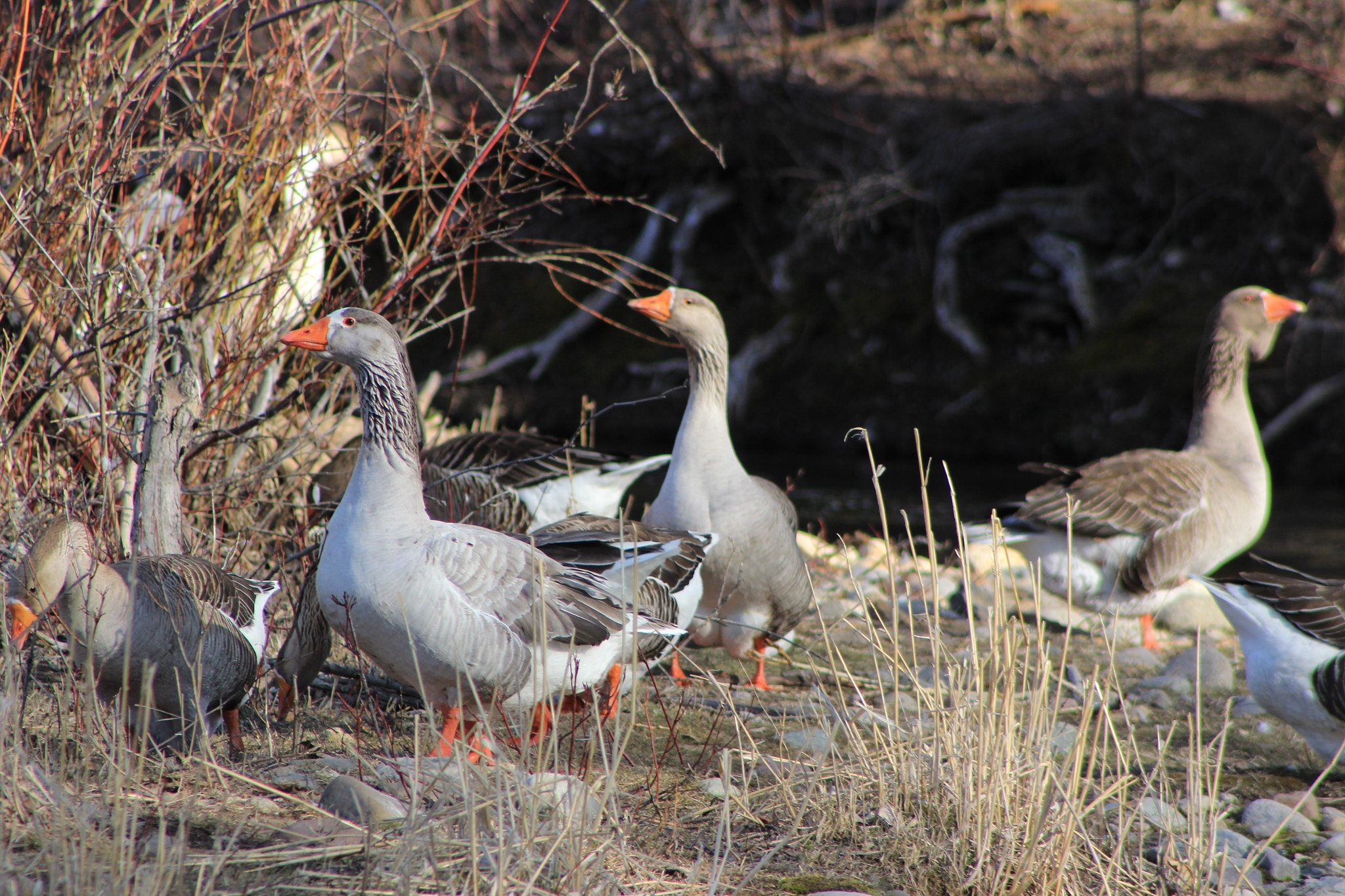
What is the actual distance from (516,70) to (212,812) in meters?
14.7

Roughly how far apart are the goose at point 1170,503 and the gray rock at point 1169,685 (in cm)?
90

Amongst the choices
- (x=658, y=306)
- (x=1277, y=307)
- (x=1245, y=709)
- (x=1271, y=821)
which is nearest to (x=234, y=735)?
(x=658, y=306)

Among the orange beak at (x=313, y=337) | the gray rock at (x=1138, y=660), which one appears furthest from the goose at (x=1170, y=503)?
the orange beak at (x=313, y=337)

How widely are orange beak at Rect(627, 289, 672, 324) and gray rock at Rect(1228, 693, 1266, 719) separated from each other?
119 inches

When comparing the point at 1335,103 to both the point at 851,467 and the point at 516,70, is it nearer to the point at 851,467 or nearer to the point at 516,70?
the point at 851,467

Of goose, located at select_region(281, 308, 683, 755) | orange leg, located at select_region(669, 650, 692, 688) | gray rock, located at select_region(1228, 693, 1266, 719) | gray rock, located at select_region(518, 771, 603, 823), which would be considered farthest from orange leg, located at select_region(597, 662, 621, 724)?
gray rock, located at select_region(1228, 693, 1266, 719)

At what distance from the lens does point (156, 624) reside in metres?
3.38

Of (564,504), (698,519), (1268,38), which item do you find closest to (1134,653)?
(698,519)

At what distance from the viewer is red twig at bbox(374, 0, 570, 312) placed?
3.89 meters

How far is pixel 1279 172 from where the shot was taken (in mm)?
13281

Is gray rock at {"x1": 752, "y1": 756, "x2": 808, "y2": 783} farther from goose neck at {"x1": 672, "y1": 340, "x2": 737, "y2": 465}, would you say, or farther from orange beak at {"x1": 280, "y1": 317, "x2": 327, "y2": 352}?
orange beak at {"x1": 280, "y1": 317, "x2": 327, "y2": 352}

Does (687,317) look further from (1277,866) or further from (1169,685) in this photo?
(1277,866)

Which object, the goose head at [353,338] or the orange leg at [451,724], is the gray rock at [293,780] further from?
the goose head at [353,338]

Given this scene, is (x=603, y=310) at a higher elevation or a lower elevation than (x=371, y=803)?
lower
